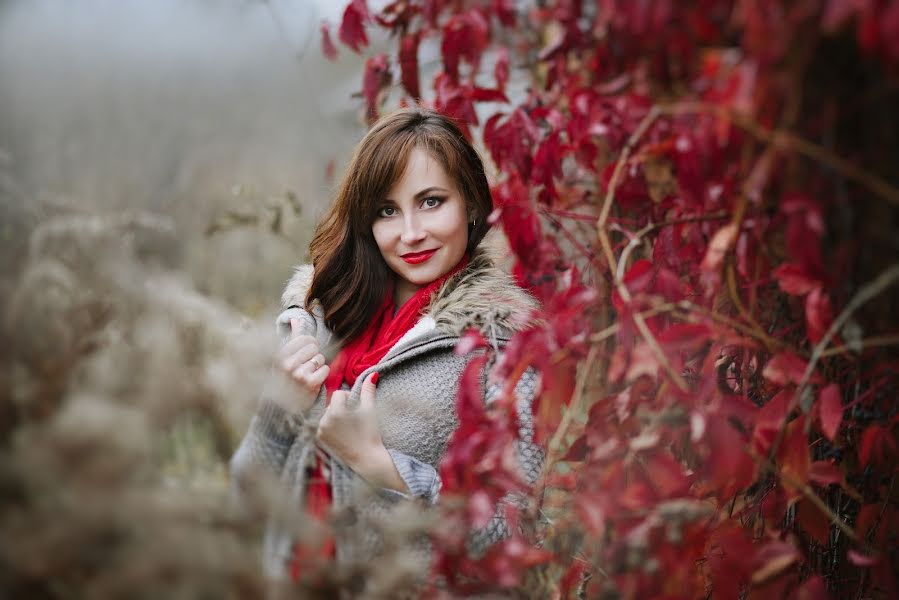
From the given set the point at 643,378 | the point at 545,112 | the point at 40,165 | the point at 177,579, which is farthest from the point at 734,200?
the point at 40,165

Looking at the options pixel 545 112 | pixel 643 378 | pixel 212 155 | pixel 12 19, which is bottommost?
pixel 643 378

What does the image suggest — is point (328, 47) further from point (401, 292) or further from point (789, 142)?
point (789, 142)

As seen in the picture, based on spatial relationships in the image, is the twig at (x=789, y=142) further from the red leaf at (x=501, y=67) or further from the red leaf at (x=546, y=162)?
the red leaf at (x=501, y=67)

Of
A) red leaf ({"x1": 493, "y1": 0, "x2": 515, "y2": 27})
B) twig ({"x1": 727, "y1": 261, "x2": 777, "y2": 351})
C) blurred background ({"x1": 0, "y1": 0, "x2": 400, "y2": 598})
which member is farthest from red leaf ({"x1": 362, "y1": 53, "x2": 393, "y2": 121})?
twig ({"x1": 727, "y1": 261, "x2": 777, "y2": 351})

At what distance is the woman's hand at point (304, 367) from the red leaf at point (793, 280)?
40.3 inches

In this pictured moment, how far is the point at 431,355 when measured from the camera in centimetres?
177

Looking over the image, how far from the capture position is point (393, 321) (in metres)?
1.91

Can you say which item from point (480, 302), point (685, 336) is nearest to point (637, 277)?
point (685, 336)

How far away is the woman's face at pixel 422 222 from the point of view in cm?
182

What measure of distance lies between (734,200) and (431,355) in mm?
903

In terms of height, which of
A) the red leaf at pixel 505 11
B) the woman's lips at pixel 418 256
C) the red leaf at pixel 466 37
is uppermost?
the red leaf at pixel 505 11

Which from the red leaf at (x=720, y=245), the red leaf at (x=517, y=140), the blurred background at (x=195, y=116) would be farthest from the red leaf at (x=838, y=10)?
the blurred background at (x=195, y=116)

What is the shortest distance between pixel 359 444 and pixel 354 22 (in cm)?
103

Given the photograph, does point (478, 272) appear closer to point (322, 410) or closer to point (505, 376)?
point (322, 410)
